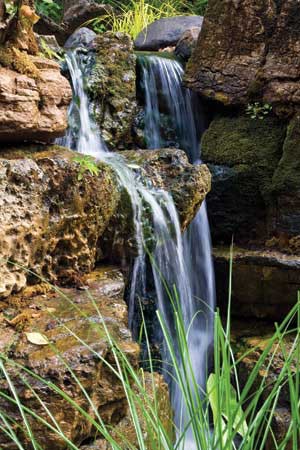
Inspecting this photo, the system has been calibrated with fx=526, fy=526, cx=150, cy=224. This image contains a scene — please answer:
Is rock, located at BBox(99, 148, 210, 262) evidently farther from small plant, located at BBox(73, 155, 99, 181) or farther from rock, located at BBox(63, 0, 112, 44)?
rock, located at BBox(63, 0, 112, 44)

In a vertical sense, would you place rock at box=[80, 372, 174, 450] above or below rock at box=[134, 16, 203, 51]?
below

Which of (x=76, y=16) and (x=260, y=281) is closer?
(x=260, y=281)

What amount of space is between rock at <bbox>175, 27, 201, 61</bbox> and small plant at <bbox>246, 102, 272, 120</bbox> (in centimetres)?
153

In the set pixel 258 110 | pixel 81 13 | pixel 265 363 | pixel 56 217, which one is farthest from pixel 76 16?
pixel 265 363

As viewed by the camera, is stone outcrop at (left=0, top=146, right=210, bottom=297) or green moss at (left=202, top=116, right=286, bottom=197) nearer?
stone outcrop at (left=0, top=146, right=210, bottom=297)

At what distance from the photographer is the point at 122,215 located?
3.69 meters

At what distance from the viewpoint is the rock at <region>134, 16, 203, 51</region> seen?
765cm

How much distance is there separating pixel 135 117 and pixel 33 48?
2.60 m

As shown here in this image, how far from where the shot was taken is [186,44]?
6.88m

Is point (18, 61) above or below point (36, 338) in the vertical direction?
above

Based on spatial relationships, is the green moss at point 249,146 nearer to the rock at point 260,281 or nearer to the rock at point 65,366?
the rock at point 260,281

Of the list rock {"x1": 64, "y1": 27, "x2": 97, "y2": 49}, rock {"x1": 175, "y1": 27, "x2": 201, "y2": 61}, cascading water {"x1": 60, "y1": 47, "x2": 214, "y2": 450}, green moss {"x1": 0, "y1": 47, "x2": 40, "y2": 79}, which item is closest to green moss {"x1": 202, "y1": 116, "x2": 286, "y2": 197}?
cascading water {"x1": 60, "y1": 47, "x2": 214, "y2": 450}

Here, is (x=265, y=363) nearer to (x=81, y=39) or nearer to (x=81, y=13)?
(x=81, y=39)

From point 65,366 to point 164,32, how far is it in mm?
6679
